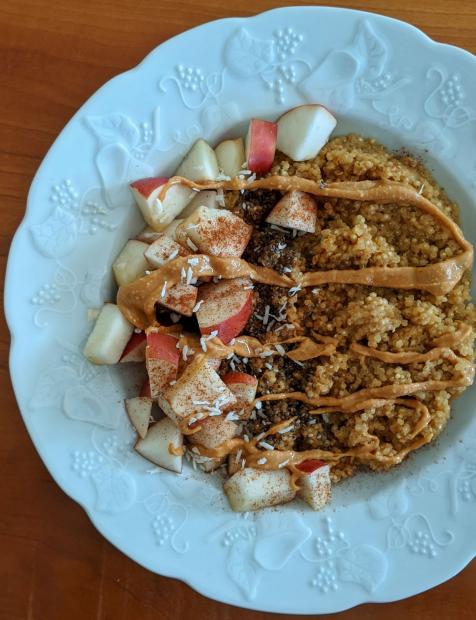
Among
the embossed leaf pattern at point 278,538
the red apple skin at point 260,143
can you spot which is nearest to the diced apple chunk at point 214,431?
the embossed leaf pattern at point 278,538

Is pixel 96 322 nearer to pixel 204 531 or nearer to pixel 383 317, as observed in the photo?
pixel 204 531

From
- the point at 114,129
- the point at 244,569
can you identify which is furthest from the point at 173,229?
the point at 244,569

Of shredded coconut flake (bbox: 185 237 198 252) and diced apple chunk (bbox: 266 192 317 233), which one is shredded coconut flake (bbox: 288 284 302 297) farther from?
shredded coconut flake (bbox: 185 237 198 252)

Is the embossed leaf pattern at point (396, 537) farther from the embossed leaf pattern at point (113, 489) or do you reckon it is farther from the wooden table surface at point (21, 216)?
the embossed leaf pattern at point (113, 489)

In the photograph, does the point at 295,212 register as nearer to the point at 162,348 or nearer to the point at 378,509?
the point at 162,348

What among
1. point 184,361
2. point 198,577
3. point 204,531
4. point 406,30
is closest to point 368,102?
point 406,30

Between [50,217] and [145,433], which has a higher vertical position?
[50,217]
